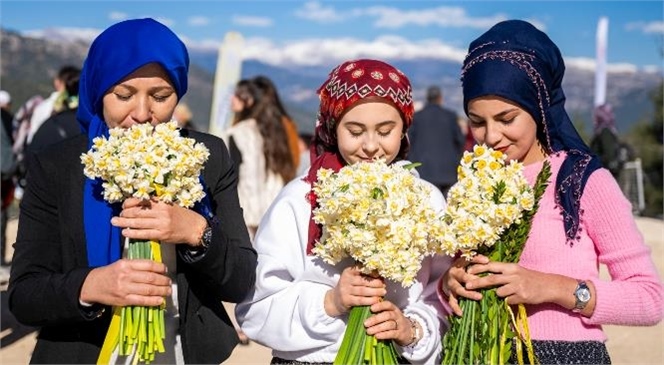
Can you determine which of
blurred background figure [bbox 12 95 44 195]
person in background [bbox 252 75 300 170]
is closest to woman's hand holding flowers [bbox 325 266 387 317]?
person in background [bbox 252 75 300 170]

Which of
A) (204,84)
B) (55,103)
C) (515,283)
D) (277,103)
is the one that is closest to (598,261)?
(515,283)

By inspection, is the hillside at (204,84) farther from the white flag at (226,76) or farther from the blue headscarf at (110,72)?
the blue headscarf at (110,72)

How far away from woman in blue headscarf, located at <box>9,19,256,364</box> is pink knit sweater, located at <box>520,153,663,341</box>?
0.99 metres

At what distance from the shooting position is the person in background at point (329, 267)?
3.12 m

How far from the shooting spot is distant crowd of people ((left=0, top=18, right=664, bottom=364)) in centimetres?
282

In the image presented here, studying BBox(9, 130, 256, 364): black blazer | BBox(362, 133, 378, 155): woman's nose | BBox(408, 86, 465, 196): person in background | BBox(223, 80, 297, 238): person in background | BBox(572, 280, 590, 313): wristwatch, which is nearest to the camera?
BBox(9, 130, 256, 364): black blazer

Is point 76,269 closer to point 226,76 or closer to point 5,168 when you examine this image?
point 5,168

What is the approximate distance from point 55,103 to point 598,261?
7.31 m

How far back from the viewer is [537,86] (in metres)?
3.11

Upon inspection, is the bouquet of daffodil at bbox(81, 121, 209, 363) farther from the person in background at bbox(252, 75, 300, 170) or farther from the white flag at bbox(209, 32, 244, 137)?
the white flag at bbox(209, 32, 244, 137)

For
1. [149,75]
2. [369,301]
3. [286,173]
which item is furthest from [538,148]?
[286,173]

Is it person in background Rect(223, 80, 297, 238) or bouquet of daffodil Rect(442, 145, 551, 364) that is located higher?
person in background Rect(223, 80, 297, 238)

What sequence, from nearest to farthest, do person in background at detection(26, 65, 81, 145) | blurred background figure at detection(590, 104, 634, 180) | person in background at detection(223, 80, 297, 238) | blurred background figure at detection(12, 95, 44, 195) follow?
person in background at detection(223, 80, 297, 238) < person in background at detection(26, 65, 81, 145) < blurred background figure at detection(12, 95, 44, 195) < blurred background figure at detection(590, 104, 634, 180)

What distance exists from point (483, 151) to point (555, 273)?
512mm
